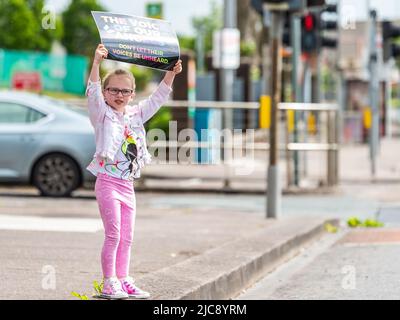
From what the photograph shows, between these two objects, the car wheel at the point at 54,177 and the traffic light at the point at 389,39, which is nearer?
the car wheel at the point at 54,177

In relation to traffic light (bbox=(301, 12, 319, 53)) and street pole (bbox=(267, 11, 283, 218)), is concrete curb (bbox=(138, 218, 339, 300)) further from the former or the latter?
traffic light (bbox=(301, 12, 319, 53))

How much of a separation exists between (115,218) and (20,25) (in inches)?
3757

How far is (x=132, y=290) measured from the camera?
678 cm

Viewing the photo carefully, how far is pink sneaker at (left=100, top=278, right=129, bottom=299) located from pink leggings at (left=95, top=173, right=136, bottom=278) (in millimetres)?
36

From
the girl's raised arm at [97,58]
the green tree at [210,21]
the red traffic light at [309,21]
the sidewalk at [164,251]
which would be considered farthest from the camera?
the green tree at [210,21]

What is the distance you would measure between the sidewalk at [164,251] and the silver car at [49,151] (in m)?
2.32

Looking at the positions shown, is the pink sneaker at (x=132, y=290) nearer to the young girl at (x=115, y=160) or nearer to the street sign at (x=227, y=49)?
the young girl at (x=115, y=160)

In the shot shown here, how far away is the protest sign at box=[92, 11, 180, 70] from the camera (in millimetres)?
6406

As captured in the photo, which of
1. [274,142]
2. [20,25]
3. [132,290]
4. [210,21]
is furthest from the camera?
[210,21]

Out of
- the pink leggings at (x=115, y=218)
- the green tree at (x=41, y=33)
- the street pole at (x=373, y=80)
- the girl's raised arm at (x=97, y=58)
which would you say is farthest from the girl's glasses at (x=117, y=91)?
the green tree at (x=41, y=33)

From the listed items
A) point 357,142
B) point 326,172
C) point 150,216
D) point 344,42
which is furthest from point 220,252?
point 344,42

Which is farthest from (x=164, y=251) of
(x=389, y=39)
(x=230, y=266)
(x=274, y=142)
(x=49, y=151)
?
(x=389, y=39)

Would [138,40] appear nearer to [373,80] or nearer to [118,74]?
[118,74]

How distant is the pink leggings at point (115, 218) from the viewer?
21.9 ft
